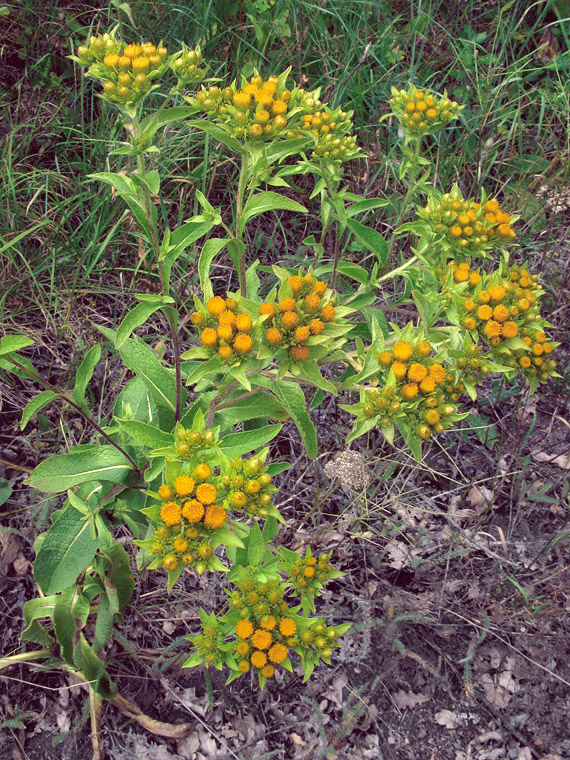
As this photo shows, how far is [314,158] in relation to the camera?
3.22 m

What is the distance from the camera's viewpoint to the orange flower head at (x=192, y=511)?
2223 mm

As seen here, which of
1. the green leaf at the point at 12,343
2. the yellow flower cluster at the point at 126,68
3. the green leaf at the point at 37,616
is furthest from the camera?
the green leaf at the point at 37,616

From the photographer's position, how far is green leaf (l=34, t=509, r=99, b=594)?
279 cm

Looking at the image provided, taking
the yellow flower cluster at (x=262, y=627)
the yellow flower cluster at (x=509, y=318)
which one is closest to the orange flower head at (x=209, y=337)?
the yellow flower cluster at (x=262, y=627)

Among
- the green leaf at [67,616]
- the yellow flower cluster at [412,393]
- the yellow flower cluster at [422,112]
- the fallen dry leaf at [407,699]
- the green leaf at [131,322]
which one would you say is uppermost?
the yellow flower cluster at [422,112]

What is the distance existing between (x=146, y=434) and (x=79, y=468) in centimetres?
49

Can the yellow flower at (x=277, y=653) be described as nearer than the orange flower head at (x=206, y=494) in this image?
No

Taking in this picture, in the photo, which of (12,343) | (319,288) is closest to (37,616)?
(12,343)

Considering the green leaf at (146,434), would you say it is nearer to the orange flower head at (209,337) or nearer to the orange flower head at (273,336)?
the orange flower head at (209,337)

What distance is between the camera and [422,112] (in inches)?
131

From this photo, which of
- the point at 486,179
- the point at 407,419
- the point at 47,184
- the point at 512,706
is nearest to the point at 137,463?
the point at 407,419

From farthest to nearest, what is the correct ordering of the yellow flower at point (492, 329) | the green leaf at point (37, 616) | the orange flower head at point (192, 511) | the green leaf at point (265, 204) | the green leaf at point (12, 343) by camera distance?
the green leaf at point (37, 616) → the yellow flower at point (492, 329) → the green leaf at point (265, 204) → the green leaf at point (12, 343) → the orange flower head at point (192, 511)

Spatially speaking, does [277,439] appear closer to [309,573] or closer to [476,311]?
[309,573]

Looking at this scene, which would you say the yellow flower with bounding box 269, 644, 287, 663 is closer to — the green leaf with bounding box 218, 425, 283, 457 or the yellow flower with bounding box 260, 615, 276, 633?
the yellow flower with bounding box 260, 615, 276, 633
